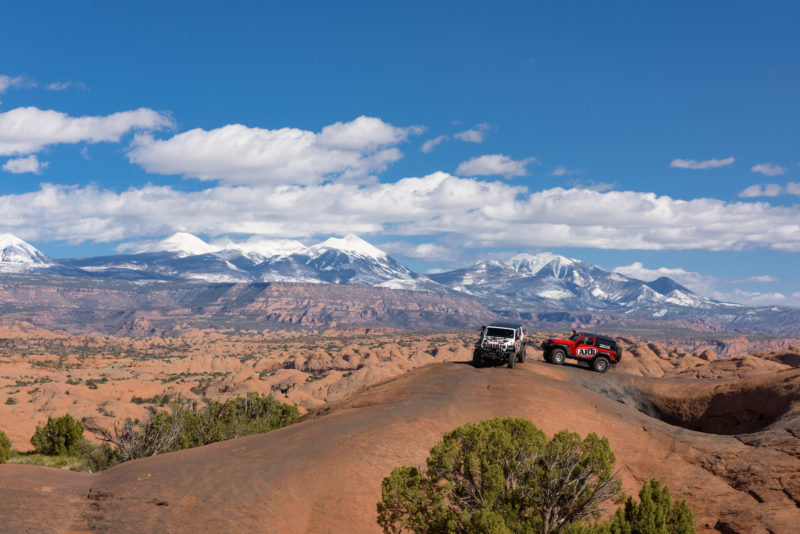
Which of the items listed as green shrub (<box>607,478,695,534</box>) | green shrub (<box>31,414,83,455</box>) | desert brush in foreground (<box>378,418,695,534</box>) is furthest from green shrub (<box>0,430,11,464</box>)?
green shrub (<box>607,478,695,534</box>)

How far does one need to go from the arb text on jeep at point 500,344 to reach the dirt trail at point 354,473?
673 cm

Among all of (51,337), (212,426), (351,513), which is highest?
(351,513)

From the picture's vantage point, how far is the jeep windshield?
3497cm

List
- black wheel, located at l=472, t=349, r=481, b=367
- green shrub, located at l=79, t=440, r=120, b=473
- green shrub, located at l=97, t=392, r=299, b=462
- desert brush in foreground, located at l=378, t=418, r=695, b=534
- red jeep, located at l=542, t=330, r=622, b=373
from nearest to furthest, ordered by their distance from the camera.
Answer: desert brush in foreground, located at l=378, t=418, r=695, b=534 → green shrub, located at l=79, t=440, r=120, b=473 → green shrub, located at l=97, t=392, r=299, b=462 → black wheel, located at l=472, t=349, r=481, b=367 → red jeep, located at l=542, t=330, r=622, b=373

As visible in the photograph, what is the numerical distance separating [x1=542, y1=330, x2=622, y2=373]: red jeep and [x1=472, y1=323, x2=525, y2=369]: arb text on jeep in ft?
17.2

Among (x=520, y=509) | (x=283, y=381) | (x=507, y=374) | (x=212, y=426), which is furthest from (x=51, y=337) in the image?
(x=520, y=509)

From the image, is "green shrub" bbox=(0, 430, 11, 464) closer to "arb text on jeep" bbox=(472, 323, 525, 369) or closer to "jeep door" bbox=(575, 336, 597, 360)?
"arb text on jeep" bbox=(472, 323, 525, 369)

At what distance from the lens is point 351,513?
53.1 feet

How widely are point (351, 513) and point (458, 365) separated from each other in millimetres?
21288

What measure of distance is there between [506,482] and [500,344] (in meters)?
20.2

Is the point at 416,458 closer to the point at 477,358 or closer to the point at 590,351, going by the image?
the point at 477,358

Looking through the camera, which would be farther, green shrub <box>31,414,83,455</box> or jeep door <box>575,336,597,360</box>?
Result: jeep door <box>575,336,597,360</box>

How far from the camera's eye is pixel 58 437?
37.2 metres

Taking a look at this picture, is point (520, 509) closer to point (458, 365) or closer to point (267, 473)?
point (267, 473)
